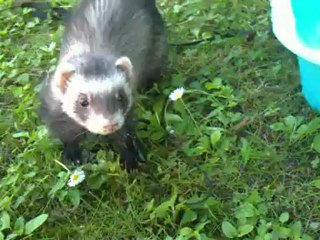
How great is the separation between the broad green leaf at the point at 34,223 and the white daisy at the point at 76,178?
0.15 meters

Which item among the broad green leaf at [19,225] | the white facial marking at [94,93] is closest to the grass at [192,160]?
the broad green leaf at [19,225]

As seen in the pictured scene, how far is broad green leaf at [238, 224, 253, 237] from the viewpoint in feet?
6.47

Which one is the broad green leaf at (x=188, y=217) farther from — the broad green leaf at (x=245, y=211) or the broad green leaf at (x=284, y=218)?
the broad green leaf at (x=284, y=218)

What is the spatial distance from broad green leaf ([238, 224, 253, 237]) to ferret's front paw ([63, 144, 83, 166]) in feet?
1.95

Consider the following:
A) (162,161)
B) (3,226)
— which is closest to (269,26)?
(162,161)

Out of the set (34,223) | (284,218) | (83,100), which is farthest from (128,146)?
(284,218)

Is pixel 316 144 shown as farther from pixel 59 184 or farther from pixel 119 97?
pixel 59 184

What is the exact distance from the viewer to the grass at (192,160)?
208cm

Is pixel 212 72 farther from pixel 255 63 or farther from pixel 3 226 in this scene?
pixel 3 226

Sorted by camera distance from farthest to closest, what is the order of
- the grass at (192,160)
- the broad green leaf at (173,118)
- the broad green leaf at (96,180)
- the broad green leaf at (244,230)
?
the broad green leaf at (173,118) < the broad green leaf at (96,180) < the grass at (192,160) < the broad green leaf at (244,230)

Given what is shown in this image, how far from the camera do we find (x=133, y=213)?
2.13 metres

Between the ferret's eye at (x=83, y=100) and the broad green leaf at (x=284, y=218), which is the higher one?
the ferret's eye at (x=83, y=100)

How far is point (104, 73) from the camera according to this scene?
6.88 ft

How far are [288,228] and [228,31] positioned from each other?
3.59 feet
